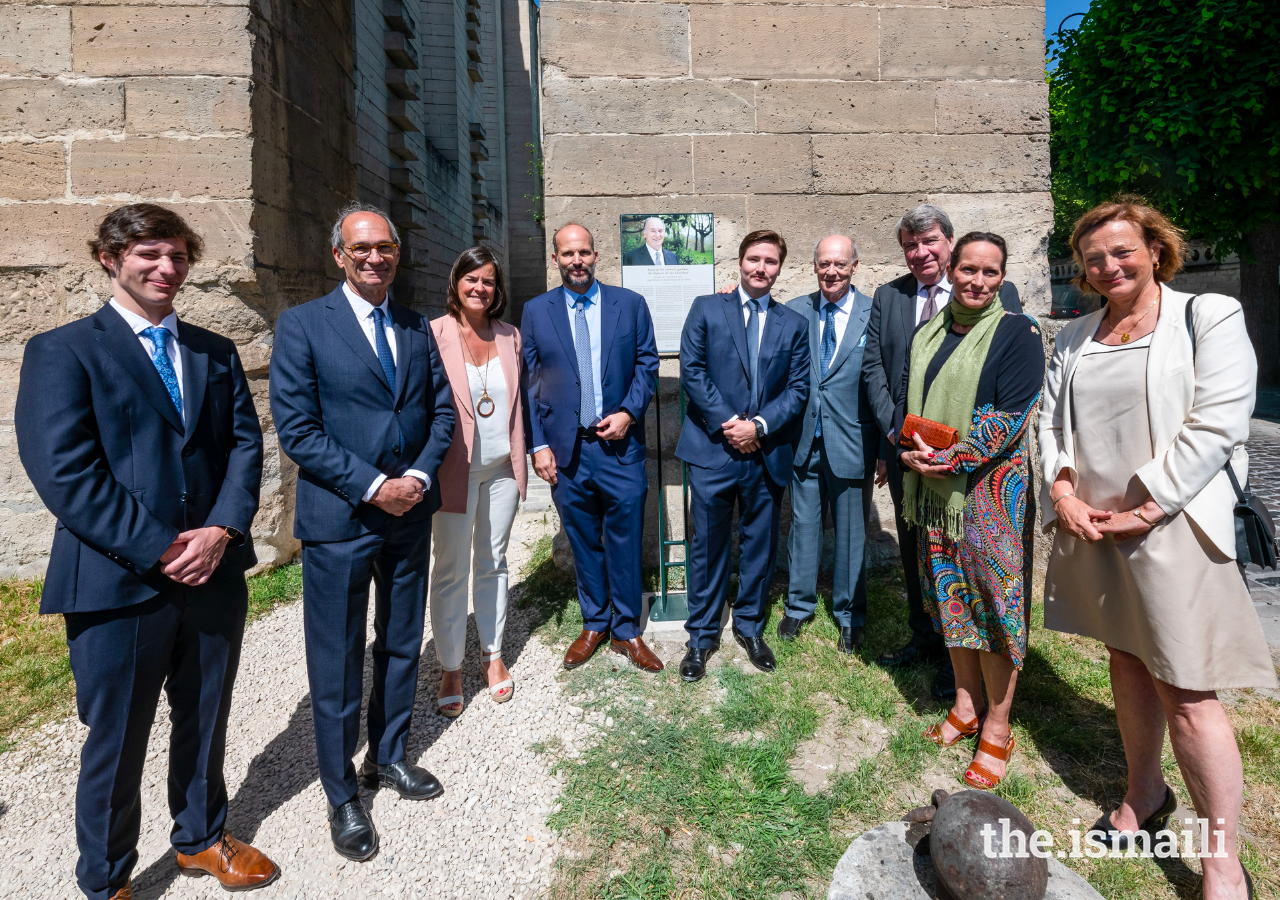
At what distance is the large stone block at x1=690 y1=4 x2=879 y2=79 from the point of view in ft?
15.8

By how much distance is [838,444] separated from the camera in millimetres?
3908

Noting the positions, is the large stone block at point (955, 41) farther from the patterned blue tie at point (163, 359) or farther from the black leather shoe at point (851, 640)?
the patterned blue tie at point (163, 359)

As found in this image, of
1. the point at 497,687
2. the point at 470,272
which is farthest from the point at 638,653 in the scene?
the point at 470,272

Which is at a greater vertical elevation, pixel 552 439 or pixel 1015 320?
pixel 1015 320

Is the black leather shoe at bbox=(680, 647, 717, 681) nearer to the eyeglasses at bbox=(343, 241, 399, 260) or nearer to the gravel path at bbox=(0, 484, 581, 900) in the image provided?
the gravel path at bbox=(0, 484, 581, 900)

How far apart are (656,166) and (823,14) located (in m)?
1.50

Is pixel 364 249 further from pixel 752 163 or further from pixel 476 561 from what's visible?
pixel 752 163

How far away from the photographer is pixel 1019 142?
4.96m

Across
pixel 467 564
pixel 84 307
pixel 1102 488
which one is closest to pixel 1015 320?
pixel 1102 488

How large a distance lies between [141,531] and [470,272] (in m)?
1.78

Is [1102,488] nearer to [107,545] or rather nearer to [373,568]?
[373,568]

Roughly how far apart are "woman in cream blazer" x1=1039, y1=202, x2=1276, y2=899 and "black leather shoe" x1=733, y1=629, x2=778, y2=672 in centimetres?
Answer: 156

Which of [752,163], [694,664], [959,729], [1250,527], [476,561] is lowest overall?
[959,729]

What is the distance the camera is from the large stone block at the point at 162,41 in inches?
177
